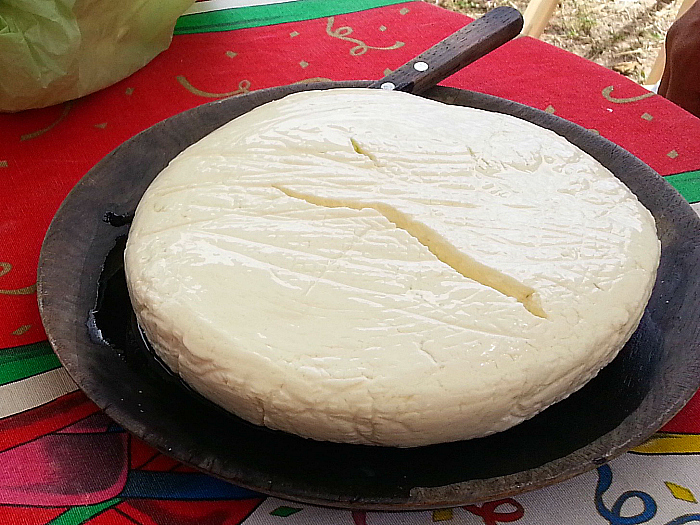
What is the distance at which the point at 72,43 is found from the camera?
1.07m

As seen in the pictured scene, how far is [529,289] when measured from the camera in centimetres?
67

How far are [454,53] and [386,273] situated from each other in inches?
21.6

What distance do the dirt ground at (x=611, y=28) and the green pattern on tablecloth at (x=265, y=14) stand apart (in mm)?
1285

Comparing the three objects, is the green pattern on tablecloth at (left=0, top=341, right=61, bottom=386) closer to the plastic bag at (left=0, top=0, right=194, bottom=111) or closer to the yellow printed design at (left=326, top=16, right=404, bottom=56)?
the plastic bag at (left=0, top=0, right=194, bottom=111)

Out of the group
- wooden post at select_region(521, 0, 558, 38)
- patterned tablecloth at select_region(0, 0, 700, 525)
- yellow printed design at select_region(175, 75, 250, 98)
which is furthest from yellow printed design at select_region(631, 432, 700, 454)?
wooden post at select_region(521, 0, 558, 38)

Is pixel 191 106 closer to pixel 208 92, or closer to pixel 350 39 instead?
pixel 208 92

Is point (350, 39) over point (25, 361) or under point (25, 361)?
over

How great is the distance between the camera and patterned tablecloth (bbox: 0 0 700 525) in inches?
27.0

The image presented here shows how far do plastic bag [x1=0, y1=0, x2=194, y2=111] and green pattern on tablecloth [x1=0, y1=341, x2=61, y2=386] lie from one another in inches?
19.0

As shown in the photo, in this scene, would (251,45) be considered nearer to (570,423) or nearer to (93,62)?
(93,62)

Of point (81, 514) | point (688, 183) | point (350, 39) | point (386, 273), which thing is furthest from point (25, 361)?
point (688, 183)

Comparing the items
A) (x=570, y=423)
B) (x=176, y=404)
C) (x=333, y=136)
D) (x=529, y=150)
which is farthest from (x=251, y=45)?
(x=570, y=423)

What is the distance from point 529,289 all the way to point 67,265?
0.53 metres

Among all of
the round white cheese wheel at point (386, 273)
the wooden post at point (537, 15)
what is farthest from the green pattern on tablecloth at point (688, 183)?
the wooden post at point (537, 15)
